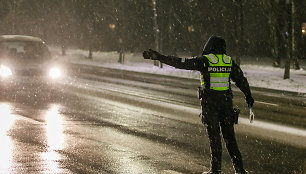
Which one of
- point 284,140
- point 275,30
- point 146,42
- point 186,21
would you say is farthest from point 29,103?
point 146,42

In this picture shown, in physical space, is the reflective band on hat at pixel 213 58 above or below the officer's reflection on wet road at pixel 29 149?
above

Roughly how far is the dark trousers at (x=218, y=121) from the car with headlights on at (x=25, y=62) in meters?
12.4

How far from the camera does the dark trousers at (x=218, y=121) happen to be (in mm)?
6312

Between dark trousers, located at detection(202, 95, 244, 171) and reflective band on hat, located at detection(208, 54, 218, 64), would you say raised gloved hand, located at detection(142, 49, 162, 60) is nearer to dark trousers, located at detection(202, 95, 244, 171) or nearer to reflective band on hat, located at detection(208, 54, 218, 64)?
reflective band on hat, located at detection(208, 54, 218, 64)

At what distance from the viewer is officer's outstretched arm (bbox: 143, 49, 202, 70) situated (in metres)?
6.16

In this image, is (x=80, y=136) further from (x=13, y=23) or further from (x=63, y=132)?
(x=13, y=23)

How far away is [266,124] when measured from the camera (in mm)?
11906

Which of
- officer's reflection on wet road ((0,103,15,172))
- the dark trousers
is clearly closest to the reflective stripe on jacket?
the dark trousers

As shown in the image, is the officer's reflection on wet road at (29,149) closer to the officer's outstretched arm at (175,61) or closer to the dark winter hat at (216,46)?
the officer's outstretched arm at (175,61)

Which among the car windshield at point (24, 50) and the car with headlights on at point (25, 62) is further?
the car windshield at point (24, 50)

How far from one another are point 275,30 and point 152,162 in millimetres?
31499

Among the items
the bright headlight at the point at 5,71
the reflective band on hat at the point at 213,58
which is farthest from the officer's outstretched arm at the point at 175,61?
the bright headlight at the point at 5,71

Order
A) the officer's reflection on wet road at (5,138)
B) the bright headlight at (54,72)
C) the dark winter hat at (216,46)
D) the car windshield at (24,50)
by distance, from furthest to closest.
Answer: the bright headlight at (54,72)
the car windshield at (24,50)
the officer's reflection on wet road at (5,138)
the dark winter hat at (216,46)

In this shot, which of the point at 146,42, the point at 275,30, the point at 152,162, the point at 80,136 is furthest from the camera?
the point at 146,42
